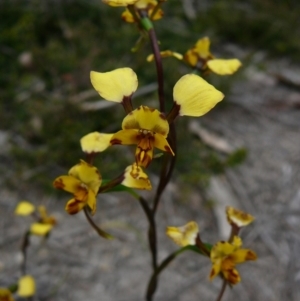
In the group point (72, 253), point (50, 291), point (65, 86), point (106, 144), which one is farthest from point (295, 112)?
point (106, 144)

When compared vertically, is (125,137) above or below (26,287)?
above

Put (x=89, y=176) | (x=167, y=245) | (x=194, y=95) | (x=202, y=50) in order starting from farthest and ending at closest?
(x=167, y=245) < (x=202, y=50) < (x=89, y=176) < (x=194, y=95)

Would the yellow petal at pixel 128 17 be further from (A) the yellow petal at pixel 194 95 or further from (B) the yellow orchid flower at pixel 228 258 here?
(B) the yellow orchid flower at pixel 228 258

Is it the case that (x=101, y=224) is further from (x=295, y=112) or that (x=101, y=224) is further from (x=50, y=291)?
(x=295, y=112)

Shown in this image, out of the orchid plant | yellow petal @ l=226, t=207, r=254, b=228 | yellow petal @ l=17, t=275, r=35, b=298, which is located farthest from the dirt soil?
yellow petal @ l=226, t=207, r=254, b=228

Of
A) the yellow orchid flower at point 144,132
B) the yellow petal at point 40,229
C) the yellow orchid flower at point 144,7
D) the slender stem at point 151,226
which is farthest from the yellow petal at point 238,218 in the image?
the yellow petal at point 40,229

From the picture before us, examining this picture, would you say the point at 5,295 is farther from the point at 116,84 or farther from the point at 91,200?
the point at 116,84

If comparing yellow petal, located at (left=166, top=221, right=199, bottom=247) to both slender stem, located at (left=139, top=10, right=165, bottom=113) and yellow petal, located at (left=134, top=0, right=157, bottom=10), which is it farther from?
yellow petal, located at (left=134, top=0, right=157, bottom=10)

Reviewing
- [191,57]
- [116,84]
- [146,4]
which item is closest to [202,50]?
[191,57]
